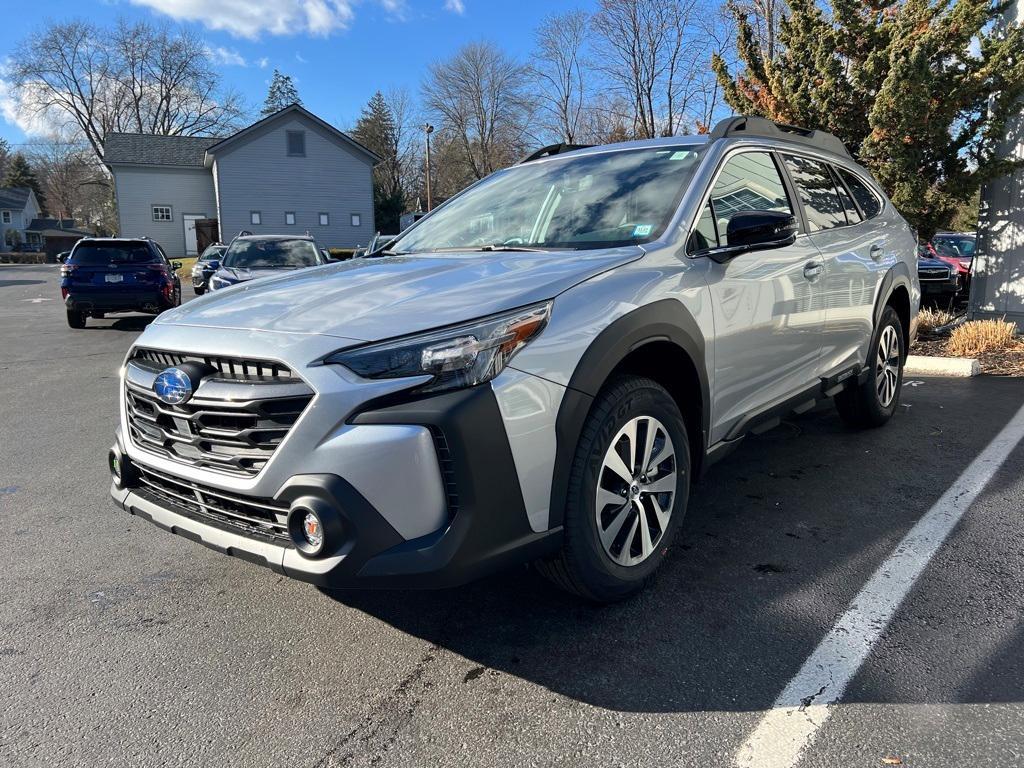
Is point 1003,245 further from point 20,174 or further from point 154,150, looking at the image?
point 20,174

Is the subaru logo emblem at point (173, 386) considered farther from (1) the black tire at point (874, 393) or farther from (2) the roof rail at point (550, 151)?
(1) the black tire at point (874, 393)

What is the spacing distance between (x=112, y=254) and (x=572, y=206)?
12.0 meters

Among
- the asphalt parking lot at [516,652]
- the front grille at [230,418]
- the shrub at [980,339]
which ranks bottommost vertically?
the asphalt parking lot at [516,652]

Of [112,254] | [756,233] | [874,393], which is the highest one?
[112,254]

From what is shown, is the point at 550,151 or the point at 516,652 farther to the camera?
the point at 550,151

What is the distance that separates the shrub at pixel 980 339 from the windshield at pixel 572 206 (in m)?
6.21

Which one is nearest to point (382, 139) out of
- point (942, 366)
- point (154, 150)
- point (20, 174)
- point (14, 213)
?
point (154, 150)

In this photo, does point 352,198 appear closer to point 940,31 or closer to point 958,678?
point 940,31

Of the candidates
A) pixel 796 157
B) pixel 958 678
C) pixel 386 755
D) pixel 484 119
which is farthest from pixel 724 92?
pixel 484 119

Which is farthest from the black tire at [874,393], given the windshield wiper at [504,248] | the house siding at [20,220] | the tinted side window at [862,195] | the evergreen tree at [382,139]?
the house siding at [20,220]

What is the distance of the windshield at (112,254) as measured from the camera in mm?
12664

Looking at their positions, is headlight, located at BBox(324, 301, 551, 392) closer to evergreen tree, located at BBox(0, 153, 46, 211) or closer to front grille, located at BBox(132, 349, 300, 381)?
front grille, located at BBox(132, 349, 300, 381)

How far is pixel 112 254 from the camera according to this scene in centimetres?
1294

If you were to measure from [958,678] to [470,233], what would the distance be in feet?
8.90
